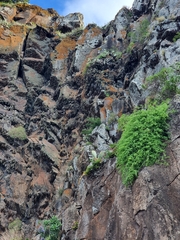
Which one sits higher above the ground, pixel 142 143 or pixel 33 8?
pixel 33 8

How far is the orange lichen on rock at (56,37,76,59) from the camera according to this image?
3356 centimetres

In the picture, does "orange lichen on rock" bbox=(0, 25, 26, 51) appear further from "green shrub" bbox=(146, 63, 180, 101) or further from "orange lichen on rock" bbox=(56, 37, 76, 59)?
"green shrub" bbox=(146, 63, 180, 101)

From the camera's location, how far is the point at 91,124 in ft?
76.4

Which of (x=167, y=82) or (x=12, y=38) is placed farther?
(x=12, y=38)

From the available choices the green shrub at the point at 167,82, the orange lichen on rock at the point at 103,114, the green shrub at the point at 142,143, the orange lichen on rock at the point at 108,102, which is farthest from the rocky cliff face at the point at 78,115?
the green shrub at the point at 167,82

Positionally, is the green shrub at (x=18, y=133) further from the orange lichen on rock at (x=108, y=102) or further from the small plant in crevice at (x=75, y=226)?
the small plant in crevice at (x=75, y=226)

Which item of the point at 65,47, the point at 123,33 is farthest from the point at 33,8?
the point at 123,33

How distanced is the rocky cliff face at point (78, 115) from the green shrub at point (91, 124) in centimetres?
55

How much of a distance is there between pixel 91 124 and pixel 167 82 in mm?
10662

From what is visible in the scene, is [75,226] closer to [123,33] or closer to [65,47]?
[123,33]

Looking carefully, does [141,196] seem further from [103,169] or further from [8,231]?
[8,231]

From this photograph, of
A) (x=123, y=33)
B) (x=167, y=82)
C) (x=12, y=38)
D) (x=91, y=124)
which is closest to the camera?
(x=167, y=82)

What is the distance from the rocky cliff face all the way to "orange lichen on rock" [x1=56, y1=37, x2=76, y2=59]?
0.41 feet

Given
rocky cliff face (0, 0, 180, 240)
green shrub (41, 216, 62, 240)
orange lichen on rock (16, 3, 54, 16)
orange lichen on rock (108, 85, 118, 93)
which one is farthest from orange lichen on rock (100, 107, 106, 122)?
orange lichen on rock (16, 3, 54, 16)
